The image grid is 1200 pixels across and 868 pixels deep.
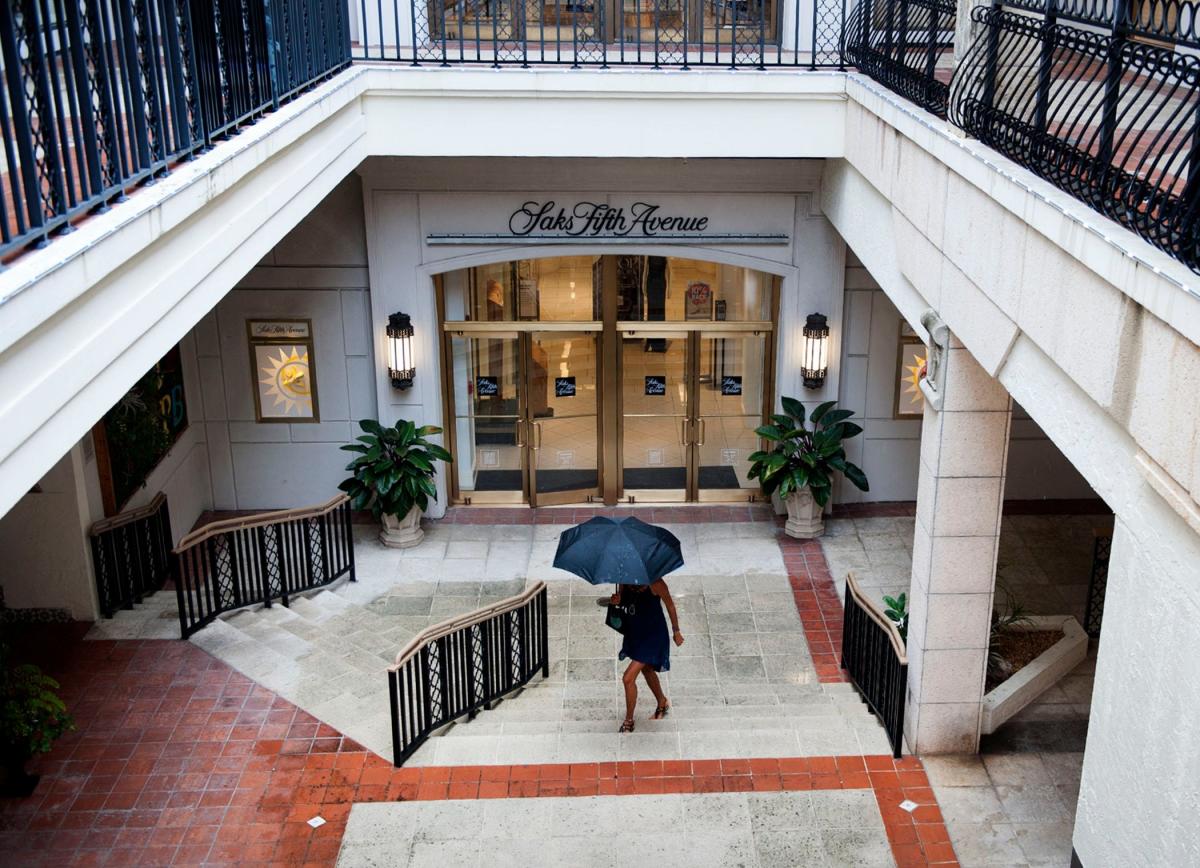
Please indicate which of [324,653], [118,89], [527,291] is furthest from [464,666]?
[527,291]

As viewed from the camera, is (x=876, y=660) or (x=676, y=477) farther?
(x=676, y=477)

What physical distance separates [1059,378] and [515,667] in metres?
5.26

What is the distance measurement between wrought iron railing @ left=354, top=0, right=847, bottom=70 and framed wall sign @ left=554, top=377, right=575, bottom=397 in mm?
3396

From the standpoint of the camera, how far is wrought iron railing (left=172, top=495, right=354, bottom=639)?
967 centimetres

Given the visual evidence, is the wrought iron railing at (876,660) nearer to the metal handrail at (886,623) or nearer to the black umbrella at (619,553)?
the metal handrail at (886,623)

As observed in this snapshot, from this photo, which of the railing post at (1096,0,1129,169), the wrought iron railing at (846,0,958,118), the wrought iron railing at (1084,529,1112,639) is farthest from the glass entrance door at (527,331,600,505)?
the railing post at (1096,0,1129,169)

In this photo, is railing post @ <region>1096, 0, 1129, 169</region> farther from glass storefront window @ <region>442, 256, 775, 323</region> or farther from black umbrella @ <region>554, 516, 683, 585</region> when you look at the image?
glass storefront window @ <region>442, 256, 775, 323</region>

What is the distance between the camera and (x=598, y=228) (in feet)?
38.3

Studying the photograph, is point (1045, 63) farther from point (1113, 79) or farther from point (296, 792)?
point (296, 792)

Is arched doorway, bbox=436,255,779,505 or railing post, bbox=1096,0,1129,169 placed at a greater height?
railing post, bbox=1096,0,1129,169

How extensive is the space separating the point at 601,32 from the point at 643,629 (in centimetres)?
515

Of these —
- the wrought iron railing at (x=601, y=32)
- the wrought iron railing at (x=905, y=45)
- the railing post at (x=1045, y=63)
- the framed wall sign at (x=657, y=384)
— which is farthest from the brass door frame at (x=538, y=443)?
the railing post at (x=1045, y=63)

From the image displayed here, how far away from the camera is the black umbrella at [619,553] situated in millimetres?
7805

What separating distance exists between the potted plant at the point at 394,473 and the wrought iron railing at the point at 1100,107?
6.30 metres
